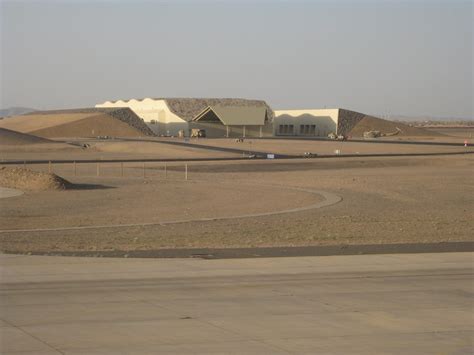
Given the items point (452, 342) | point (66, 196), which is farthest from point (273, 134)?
point (452, 342)

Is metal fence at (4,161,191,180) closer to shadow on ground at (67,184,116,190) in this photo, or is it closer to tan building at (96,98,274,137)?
shadow on ground at (67,184,116,190)

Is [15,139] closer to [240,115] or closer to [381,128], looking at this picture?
[240,115]

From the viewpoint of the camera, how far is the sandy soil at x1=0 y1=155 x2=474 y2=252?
1912 centimetres

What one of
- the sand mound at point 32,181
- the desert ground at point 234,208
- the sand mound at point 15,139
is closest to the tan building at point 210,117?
the sand mound at point 15,139

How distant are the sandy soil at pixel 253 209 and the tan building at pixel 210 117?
216 ft

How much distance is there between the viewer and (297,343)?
9.12m

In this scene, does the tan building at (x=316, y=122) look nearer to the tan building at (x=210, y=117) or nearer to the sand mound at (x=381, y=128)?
the sand mound at (x=381, y=128)

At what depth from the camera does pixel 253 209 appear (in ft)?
96.0

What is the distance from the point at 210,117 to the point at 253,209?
319 ft

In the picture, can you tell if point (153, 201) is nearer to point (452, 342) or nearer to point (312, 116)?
point (452, 342)

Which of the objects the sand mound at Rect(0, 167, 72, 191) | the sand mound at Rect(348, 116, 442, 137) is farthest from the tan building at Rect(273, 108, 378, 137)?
the sand mound at Rect(0, 167, 72, 191)

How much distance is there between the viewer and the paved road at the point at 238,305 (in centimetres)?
906

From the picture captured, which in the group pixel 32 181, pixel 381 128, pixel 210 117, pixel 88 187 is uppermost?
pixel 210 117

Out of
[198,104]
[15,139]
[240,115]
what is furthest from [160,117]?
[15,139]
